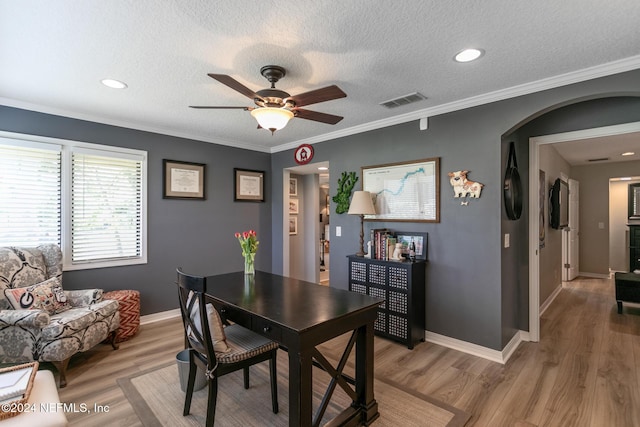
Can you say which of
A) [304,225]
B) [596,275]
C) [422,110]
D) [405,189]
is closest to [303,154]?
[304,225]

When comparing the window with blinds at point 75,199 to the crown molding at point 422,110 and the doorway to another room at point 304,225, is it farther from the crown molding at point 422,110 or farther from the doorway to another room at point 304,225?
→ the doorway to another room at point 304,225

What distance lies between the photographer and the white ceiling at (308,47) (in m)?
1.65

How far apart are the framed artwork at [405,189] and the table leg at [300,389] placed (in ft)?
7.29

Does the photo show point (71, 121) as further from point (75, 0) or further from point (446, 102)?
Answer: point (446, 102)

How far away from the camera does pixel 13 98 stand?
9.64ft

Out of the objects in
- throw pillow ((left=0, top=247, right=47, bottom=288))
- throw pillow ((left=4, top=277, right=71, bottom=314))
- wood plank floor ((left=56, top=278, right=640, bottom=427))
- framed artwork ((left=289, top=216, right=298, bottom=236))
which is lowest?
wood plank floor ((left=56, top=278, right=640, bottom=427))

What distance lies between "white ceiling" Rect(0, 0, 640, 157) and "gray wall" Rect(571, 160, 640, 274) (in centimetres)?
546

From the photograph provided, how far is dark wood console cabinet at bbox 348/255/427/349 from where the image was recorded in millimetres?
3090

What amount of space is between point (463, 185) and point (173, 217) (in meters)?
3.51

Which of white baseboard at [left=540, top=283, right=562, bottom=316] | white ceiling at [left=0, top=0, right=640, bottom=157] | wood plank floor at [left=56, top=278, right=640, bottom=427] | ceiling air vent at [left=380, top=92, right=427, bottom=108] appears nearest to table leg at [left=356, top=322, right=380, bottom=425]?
wood plank floor at [left=56, top=278, right=640, bottom=427]

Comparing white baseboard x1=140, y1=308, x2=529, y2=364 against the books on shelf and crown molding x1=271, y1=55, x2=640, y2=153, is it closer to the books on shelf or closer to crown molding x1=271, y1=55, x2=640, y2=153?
the books on shelf

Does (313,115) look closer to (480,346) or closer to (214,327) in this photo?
(214,327)

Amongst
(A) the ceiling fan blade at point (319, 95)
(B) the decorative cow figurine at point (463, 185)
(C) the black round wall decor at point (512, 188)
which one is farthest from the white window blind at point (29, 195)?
(C) the black round wall decor at point (512, 188)

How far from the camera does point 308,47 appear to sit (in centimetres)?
200
